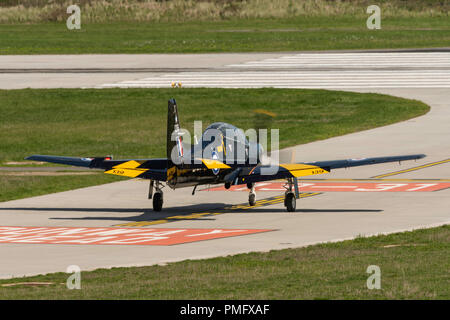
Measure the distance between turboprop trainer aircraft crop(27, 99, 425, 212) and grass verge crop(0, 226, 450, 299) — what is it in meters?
6.32

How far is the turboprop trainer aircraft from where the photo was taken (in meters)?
32.2

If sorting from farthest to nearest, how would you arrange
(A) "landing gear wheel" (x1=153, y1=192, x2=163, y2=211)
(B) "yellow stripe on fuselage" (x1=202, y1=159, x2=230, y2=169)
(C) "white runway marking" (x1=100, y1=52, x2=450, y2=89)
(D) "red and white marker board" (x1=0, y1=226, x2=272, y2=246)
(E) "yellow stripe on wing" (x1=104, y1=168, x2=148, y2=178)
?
(C) "white runway marking" (x1=100, y1=52, x2=450, y2=89) → (A) "landing gear wheel" (x1=153, y1=192, x2=163, y2=211) → (E) "yellow stripe on wing" (x1=104, y1=168, x2=148, y2=178) → (B) "yellow stripe on fuselage" (x1=202, y1=159, x2=230, y2=169) → (D) "red and white marker board" (x1=0, y1=226, x2=272, y2=246)

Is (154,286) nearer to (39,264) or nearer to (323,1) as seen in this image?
(39,264)

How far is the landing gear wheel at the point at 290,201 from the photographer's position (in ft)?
113

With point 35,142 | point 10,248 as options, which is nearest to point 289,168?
point 10,248

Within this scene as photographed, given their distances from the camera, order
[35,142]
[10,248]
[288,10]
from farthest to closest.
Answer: [288,10]
[35,142]
[10,248]

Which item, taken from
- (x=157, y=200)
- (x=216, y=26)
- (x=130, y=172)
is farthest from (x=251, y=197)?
(x=216, y=26)

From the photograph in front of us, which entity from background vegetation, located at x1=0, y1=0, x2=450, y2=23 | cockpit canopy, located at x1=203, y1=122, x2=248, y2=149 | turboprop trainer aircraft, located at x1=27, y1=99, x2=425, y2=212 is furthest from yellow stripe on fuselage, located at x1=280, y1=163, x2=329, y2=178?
background vegetation, located at x1=0, y1=0, x2=450, y2=23

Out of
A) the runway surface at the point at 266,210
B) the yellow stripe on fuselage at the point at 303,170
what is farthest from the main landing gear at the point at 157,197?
the yellow stripe on fuselage at the point at 303,170

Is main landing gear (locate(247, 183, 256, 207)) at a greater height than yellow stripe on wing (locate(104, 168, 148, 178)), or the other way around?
yellow stripe on wing (locate(104, 168, 148, 178))

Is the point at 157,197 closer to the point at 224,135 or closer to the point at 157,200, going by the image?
the point at 157,200

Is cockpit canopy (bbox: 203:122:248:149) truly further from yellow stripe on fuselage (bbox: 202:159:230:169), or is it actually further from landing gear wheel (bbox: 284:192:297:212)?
landing gear wheel (bbox: 284:192:297:212)

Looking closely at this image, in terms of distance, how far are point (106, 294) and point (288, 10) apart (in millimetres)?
120975

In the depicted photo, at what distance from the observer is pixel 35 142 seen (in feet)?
176
